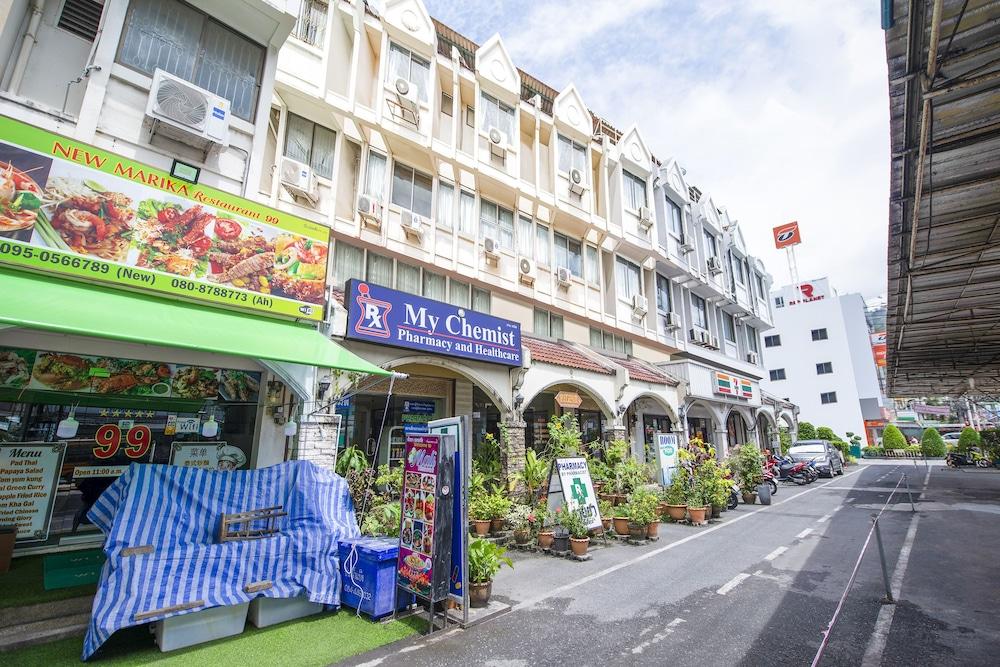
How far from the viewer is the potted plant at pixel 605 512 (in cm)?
1038

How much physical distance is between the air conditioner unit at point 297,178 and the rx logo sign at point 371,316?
417 cm

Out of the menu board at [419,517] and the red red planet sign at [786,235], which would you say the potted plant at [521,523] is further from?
the red red planet sign at [786,235]

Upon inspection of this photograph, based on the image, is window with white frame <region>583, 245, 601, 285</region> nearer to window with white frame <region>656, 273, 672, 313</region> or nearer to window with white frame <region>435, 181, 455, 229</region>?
window with white frame <region>656, 273, 672, 313</region>

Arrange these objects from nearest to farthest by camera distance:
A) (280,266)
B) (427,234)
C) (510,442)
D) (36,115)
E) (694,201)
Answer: (36,115) < (280,266) < (510,442) < (427,234) < (694,201)

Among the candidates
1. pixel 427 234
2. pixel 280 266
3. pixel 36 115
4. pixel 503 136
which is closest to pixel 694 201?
pixel 503 136

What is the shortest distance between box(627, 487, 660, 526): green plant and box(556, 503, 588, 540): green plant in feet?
4.34

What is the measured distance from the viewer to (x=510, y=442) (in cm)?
1172

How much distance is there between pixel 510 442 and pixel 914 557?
8.22 metres

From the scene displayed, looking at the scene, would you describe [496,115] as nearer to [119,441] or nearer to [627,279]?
[627,279]

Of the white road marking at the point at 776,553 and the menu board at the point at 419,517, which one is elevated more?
the menu board at the point at 419,517

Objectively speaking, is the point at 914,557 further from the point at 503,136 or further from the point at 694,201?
the point at 694,201

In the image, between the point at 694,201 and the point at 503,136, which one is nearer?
the point at 503,136

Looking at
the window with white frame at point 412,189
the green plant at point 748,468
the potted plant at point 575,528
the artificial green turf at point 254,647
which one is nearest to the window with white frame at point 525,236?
the window with white frame at point 412,189

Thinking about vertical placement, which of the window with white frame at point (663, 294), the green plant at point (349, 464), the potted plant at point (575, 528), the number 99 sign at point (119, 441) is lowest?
the potted plant at point (575, 528)
